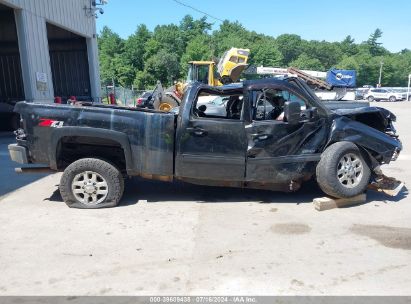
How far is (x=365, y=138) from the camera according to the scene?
5.52 m

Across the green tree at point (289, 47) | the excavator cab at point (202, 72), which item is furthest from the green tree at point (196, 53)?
the excavator cab at point (202, 72)

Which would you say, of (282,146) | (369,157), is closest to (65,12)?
(282,146)

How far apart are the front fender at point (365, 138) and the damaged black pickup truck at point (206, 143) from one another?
1 cm

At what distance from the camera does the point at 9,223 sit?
16.2 feet

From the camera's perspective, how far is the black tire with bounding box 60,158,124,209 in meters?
5.30

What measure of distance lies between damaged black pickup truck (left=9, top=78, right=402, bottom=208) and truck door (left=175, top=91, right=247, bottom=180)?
1 centimetres

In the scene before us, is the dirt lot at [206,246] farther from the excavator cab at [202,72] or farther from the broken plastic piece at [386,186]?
the excavator cab at [202,72]

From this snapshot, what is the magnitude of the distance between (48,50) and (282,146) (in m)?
13.3

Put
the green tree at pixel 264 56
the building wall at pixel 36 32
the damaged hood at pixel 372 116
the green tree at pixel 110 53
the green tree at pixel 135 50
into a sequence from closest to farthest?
1. the damaged hood at pixel 372 116
2. the building wall at pixel 36 32
3. the green tree at pixel 135 50
4. the green tree at pixel 110 53
5. the green tree at pixel 264 56

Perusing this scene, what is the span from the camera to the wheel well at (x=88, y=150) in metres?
5.36

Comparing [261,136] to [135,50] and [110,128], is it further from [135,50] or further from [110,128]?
[135,50]

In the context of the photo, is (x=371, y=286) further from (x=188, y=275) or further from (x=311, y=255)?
(x=188, y=275)

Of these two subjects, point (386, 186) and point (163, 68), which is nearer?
point (386, 186)

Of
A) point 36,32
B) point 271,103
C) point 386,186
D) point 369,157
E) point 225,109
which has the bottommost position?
point 386,186
